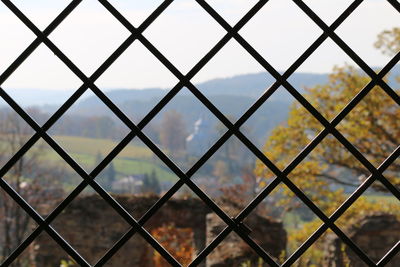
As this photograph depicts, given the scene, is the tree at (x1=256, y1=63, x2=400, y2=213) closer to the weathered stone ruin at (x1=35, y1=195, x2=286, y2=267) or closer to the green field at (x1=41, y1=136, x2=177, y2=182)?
the weathered stone ruin at (x1=35, y1=195, x2=286, y2=267)

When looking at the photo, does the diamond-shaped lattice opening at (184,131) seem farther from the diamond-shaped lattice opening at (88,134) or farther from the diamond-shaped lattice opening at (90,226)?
the diamond-shaped lattice opening at (90,226)

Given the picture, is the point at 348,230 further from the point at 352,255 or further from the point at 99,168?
the point at 99,168

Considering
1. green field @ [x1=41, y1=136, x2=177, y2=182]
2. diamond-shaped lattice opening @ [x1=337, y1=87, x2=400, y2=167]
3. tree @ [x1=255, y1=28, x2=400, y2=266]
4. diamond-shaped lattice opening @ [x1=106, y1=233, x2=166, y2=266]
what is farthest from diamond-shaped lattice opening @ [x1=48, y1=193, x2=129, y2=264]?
green field @ [x1=41, y1=136, x2=177, y2=182]

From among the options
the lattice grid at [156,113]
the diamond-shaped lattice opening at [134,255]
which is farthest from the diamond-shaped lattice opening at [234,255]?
the lattice grid at [156,113]

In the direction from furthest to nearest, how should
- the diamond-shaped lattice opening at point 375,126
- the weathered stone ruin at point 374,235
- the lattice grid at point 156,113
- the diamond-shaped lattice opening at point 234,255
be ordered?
the diamond-shaped lattice opening at point 375,126
the weathered stone ruin at point 374,235
the diamond-shaped lattice opening at point 234,255
the lattice grid at point 156,113

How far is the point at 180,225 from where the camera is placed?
1501 cm

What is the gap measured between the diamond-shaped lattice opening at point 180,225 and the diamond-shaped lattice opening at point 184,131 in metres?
70.6

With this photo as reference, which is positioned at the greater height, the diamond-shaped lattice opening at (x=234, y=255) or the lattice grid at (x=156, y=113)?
the lattice grid at (x=156, y=113)

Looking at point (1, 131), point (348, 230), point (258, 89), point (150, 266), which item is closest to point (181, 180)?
point (348, 230)

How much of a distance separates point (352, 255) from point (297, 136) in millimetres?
4314

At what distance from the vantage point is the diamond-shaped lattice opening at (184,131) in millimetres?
98938

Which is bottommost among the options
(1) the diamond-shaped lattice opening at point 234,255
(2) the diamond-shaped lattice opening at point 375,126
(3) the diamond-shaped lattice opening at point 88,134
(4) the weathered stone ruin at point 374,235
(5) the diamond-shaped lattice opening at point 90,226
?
(4) the weathered stone ruin at point 374,235

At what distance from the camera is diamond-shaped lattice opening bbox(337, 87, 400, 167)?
15.0 metres

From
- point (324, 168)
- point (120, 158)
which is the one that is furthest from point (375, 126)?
point (120, 158)
